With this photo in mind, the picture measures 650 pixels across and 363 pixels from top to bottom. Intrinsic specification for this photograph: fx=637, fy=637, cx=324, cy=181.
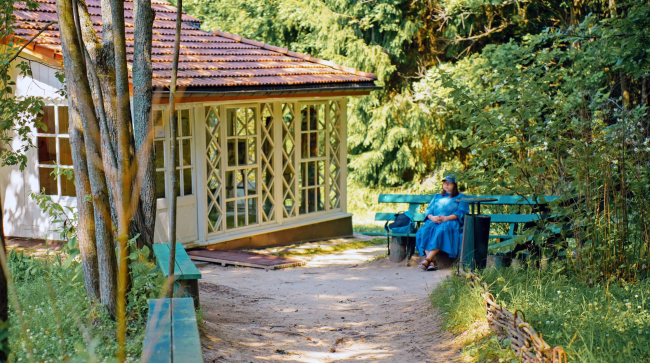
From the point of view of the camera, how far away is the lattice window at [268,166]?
10.9 meters

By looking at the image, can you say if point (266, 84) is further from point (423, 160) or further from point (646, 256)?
point (423, 160)

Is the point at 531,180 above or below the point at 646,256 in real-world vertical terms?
above

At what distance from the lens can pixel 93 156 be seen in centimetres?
Result: 445

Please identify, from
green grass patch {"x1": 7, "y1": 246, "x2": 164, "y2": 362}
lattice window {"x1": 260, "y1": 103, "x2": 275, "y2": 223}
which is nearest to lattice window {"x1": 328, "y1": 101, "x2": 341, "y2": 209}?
lattice window {"x1": 260, "y1": 103, "x2": 275, "y2": 223}

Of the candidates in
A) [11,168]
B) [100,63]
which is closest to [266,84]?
[11,168]

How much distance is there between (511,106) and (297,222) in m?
5.87

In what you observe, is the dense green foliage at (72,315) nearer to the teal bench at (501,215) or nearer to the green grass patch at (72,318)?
the green grass patch at (72,318)

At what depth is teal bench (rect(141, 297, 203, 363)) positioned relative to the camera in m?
3.06

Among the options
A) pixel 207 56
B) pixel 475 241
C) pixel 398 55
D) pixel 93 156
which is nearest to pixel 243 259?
pixel 207 56

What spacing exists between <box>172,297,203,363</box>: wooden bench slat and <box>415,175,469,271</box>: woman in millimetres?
4641

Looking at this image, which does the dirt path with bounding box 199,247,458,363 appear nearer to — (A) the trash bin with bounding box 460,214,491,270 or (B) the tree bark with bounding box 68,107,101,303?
(A) the trash bin with bounding box 460,214,491,270

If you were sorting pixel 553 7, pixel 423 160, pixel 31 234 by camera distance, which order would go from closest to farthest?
pixel 31 234, pixel 553 7, pixel 423 160

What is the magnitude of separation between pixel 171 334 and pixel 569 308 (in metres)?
2.85

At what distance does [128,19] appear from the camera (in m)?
10.8
